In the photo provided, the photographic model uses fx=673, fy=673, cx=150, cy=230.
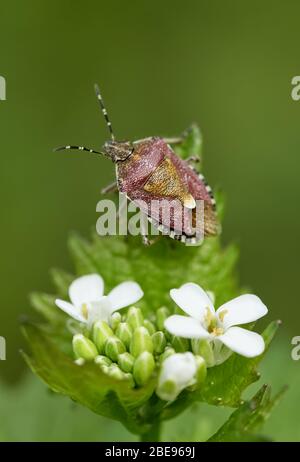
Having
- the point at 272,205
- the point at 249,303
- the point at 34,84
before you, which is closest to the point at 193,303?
the point at 249,303

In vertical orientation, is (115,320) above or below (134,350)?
above

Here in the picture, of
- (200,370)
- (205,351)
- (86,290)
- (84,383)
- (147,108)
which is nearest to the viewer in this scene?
(84,383)

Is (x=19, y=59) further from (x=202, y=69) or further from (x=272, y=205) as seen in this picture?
(x=272, y=205)

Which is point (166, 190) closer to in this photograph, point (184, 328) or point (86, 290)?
point (86, 290)

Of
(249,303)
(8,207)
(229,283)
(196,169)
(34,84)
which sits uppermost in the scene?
(34,84)

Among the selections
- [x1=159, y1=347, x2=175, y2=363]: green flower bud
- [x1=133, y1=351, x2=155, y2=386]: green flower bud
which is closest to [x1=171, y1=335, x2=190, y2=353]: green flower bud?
[x1=159, y1=347, x2=175, y2=363]: green flower bud

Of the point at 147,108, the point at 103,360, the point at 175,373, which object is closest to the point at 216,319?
the point at 175,373

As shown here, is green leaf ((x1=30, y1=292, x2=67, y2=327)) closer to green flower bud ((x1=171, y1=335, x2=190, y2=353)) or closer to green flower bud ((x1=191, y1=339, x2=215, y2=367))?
green flower bud ((x1=171, y1=335, x2=190, y2=353))
